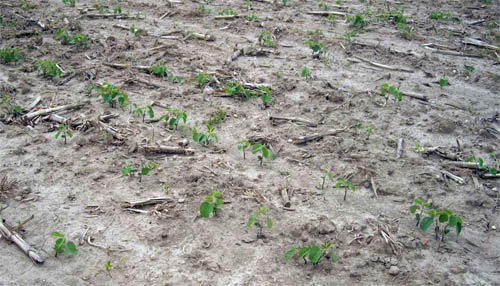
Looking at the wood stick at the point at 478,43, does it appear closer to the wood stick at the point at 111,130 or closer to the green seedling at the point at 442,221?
the green seedling at the point at 442,221

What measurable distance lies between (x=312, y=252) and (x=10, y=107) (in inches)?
181

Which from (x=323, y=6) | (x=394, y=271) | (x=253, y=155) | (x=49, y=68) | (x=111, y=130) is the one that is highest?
(x=323, y=6)

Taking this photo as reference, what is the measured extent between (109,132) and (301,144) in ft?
7.91

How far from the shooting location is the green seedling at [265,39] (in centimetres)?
779

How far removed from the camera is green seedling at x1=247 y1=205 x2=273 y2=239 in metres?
3.88

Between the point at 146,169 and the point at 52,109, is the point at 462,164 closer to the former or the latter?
the point at 146,169

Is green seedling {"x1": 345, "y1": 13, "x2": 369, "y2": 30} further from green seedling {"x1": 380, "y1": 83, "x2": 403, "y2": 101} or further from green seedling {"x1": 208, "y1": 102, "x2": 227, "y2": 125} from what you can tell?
green seedling {"x1": 208, "y1": 102, "x2": 227, "y2": 125}

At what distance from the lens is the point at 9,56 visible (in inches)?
278

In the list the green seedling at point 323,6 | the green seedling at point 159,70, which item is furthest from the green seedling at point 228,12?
the green seedling at point 159,70

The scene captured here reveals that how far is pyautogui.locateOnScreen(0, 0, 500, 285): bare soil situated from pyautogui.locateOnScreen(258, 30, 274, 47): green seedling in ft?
0.64

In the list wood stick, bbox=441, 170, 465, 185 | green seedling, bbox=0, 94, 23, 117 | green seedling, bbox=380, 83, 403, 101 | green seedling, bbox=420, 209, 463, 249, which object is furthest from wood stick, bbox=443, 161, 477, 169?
green seedling, bbox=0, 94, 23, 117

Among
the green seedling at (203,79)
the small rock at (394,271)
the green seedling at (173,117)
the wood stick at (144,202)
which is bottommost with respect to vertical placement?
the small rock at (394,271)

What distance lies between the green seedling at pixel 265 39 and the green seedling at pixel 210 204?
428 centimetres

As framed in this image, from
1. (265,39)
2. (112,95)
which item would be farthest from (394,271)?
(265,39)
